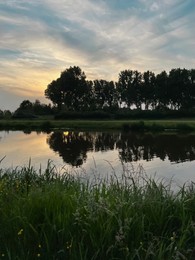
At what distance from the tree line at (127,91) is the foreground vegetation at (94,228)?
9949 cm

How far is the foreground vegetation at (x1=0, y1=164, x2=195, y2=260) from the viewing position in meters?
5.28

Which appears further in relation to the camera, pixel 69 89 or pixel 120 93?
pixel 120 93

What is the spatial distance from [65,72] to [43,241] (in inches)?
4368

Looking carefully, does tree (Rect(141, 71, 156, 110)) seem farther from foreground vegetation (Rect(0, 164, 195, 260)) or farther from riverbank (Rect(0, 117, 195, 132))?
foreground vegetation (Rect(0, 164, 195, 260))

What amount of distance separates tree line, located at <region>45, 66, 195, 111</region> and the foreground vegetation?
99489 millimetres

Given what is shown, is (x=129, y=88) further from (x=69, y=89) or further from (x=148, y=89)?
(x=69, y=89)

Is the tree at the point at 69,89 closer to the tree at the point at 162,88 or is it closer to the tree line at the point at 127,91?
the tree line at the point at 127,91

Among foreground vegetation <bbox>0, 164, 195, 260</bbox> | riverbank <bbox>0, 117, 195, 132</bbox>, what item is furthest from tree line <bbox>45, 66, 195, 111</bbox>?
foreground vegetation <bbox>0, 164, 195, 260</bbox>

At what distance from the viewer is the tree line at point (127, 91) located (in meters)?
110

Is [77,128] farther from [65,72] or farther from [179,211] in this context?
[179,211]

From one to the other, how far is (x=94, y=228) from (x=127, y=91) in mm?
115668

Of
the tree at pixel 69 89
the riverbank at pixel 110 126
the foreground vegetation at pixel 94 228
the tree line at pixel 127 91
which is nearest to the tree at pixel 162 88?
the tree line at pixel 127 91

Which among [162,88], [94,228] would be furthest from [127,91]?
[94,228]

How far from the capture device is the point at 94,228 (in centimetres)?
574
